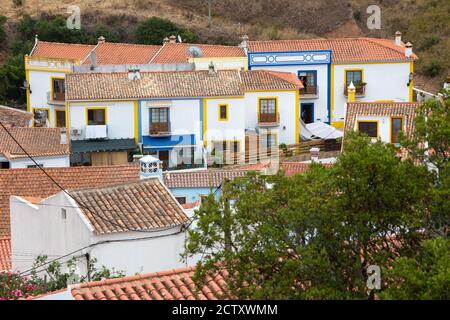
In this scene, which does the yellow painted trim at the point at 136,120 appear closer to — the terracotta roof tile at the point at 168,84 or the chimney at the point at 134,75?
the terracotta roof tile at the point at 168,84

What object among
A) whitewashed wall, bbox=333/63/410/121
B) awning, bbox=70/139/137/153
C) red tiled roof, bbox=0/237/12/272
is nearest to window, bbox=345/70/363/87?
whitewashed wall, bbox=333/63/410/121

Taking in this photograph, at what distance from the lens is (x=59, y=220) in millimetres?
19203

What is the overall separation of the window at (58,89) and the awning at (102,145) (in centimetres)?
510

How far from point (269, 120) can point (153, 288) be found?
92.0 ft

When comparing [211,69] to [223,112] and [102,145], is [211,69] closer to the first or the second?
[223,112]

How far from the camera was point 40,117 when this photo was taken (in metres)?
43.9

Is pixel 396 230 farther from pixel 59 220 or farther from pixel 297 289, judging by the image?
pixel 59 220

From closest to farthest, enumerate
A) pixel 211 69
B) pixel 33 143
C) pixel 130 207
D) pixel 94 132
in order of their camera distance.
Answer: pixel 130 207 → pixel 33 143 → pixel 94 132 → pixel 211 69

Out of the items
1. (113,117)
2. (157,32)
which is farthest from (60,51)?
(157,32)

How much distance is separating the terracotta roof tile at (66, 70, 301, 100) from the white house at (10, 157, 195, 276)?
19.8 meters

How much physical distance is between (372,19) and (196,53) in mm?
18126

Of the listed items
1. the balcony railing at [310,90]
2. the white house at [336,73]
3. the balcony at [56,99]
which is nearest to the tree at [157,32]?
the white house at [336,73]

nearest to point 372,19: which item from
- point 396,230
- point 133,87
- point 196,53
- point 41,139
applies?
point 196,53

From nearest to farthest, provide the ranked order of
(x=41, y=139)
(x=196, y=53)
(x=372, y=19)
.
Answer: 1. (x=41, y=139)
2. (x=196, y=53)
3. (x=372, y=19)
